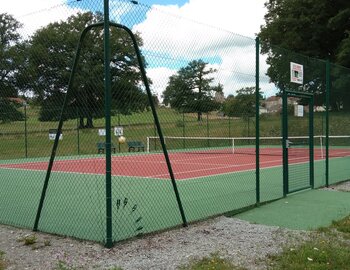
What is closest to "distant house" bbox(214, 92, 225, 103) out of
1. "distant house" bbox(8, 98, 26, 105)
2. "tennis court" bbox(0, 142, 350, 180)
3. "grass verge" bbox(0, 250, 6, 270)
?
"distant house" bbox(8, 98, 26, 105)

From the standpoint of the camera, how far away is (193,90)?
23.8 feet

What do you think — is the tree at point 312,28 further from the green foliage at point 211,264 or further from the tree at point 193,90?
the green foliage at point 211,264

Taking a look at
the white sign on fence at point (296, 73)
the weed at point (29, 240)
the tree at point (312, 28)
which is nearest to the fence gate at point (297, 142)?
the white sign on fence at point (296, 73)

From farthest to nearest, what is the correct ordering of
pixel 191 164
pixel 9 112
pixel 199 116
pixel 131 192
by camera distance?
pixel 191 164
pixel 131 192
pixel 9 112
pixel 199 116

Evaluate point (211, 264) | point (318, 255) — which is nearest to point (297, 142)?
point (318, 255)

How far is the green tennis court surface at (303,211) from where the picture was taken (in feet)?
24.6

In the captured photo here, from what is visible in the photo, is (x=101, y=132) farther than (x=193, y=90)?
No

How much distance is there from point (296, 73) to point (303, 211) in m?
3.32

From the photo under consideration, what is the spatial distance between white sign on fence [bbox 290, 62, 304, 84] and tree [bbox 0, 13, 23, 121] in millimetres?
5655

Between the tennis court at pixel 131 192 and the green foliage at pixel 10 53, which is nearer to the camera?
the green foliage at pixel 10 53

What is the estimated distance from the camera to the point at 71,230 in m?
6.88

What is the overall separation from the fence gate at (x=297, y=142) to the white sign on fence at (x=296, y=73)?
0.28 metres

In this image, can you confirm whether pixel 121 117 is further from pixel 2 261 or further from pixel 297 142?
pixel 297 142

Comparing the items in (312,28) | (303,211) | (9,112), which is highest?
(312,28)
